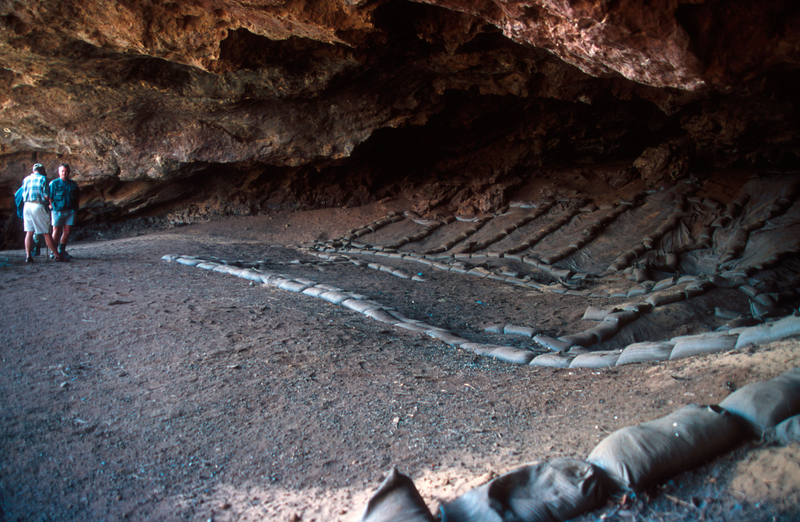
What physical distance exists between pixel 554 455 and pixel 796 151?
6.49m

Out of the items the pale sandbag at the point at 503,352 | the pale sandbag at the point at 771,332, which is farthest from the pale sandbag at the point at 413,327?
the pale sandbag at the point at 771,332

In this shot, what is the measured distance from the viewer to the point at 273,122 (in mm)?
7371

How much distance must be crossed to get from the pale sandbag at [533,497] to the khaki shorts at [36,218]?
5.60 metres

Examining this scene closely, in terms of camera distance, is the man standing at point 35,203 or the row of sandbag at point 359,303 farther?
the man standing at point 35,203

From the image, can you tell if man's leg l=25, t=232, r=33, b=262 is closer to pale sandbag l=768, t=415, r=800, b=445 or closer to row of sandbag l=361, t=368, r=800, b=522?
row of sandbag l=361, t=368, r=800, b=522

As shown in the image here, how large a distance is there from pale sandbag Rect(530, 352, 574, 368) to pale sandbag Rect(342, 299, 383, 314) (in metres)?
1.58

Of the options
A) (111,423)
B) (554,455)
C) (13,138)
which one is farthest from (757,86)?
(13,138)

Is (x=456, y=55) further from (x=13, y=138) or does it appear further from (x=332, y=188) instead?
(x=13, y=138)

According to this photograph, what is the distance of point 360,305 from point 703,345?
2623 mm

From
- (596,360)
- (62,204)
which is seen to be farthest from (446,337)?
(62,204)

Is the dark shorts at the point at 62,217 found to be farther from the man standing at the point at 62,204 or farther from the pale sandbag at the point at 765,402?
the pale sandbag at the point at 765,402

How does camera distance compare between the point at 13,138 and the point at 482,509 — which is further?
the point at 13,138

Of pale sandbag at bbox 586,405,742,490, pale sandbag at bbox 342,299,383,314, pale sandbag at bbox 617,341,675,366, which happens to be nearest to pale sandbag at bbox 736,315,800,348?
pale sandbag at bbox 617,341,675,366

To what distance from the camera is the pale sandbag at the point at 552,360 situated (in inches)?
119
